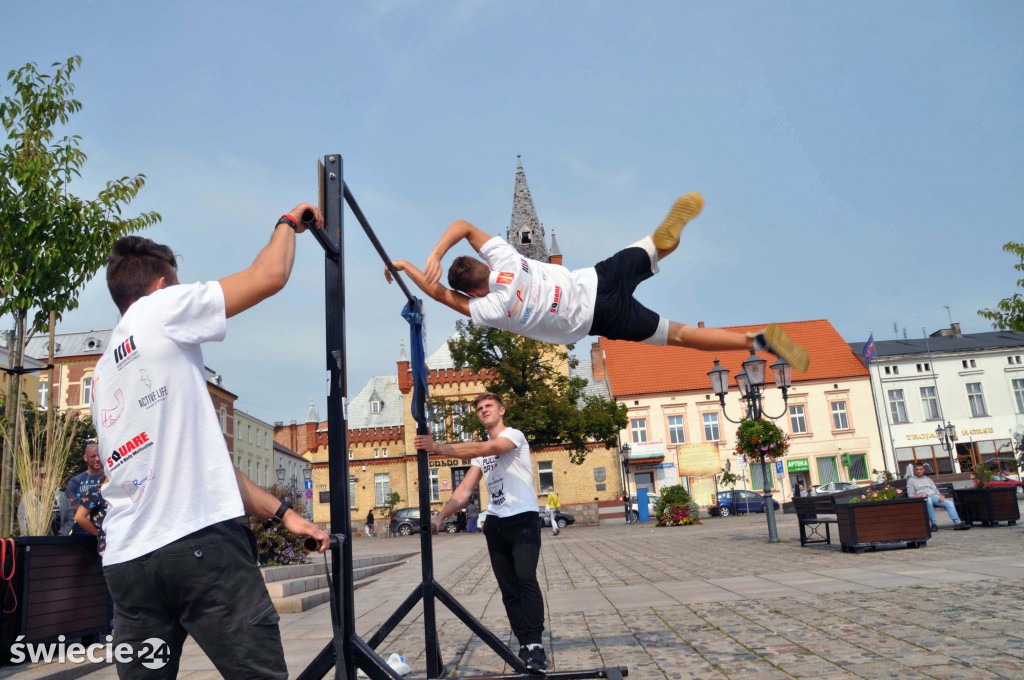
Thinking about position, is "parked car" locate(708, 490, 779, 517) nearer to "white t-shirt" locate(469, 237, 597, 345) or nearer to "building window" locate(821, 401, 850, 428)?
"building window" locate(821, 401, 850, 428)

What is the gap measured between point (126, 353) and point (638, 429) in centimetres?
4848

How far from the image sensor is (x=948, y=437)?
154 feet

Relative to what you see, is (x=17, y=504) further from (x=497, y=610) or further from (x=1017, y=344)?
(x=1017, y=344)

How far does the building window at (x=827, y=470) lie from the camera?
157ft

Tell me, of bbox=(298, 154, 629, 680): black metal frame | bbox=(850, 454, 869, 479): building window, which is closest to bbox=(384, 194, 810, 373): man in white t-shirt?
bbox=(298, 154, 629, 680): black metal frame

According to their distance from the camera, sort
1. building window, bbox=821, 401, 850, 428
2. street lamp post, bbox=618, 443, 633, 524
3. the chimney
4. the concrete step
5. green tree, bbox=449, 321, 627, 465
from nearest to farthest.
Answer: the concrete step
green tree, bbox=449, 321, 627, 465
street lamp post, bbox=618, 443, 633, 524
building window, bbox=821, 401, 850, 428
the chimney

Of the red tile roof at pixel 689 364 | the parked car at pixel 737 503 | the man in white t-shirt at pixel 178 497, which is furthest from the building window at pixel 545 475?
the man in white t-shirt at pixel 178 497

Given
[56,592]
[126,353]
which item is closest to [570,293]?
[126,353]

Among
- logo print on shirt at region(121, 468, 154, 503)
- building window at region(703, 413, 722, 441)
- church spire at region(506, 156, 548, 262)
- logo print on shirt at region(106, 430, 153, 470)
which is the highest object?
church spire at region(506, 156, 548, 262)

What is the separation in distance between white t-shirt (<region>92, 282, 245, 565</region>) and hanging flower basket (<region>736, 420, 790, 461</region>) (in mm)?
17487

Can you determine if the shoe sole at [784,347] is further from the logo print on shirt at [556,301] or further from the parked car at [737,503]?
the parked car at [737,503]

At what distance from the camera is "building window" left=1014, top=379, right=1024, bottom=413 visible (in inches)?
1916

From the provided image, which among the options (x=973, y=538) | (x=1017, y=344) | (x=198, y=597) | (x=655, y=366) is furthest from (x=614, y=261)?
(x=1017, y=344)

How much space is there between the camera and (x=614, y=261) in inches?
189
